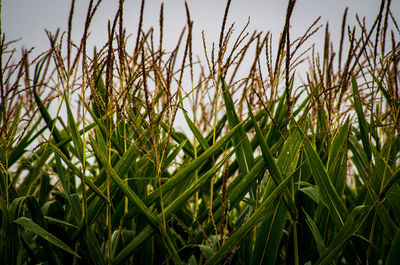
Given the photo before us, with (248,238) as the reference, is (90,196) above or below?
above

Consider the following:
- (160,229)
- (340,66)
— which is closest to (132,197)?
(160,229)

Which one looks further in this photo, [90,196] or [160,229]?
[90,196]

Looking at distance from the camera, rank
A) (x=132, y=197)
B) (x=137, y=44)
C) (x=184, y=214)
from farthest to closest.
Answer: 1. (x=184, y=214)
2. (x=137, y=44)
3. (x=132, y=197)

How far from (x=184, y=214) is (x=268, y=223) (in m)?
0.40

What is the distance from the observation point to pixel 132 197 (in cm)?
69

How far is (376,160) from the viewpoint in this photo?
0.89 m

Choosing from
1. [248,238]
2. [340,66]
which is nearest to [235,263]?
[248,238]

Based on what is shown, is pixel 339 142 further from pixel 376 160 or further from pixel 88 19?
pixel 88 19

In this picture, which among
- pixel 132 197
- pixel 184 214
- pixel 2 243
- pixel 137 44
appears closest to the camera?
pixel 132 197

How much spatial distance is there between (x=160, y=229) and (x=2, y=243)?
41 cm

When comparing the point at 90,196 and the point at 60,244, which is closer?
the point at 60,244

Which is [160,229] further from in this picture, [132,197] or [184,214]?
[184,214]

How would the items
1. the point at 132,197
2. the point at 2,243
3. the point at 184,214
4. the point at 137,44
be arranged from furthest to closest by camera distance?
the point at 184,214
the point at 137,44
the point at 2,243
the point at 132,197

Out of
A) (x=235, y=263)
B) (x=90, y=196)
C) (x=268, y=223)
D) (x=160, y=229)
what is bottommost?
(x=235, y=263)
